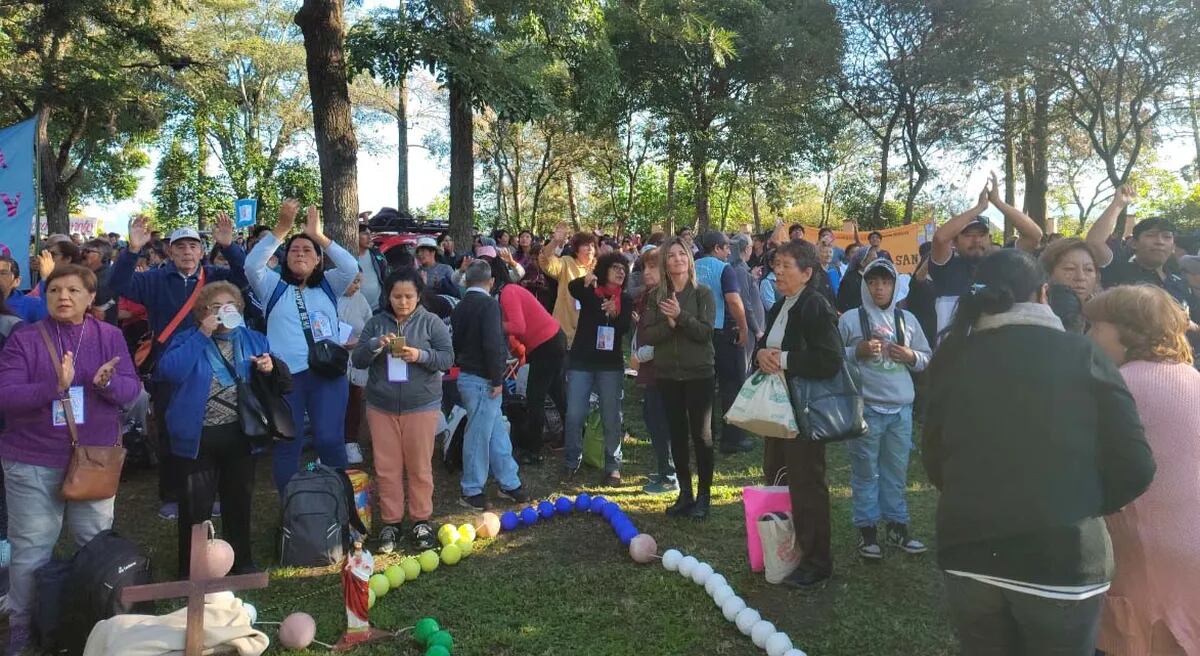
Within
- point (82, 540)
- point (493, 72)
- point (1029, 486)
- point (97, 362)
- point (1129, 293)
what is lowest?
Result: point (82, 540)

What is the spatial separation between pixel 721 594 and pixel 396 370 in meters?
2.32

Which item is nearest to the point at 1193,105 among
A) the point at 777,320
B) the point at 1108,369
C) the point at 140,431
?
the point at 777,320

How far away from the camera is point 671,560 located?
4406 mm

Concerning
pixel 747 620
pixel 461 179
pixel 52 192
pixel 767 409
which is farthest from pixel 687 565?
pixel 52 192

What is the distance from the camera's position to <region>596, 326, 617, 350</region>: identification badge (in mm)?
5914

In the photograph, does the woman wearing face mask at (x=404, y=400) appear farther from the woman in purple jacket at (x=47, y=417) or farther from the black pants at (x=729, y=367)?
the black pants at (x=729, y=367)

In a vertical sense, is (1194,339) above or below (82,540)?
above

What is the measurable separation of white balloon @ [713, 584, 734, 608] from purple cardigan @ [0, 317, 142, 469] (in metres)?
3.09

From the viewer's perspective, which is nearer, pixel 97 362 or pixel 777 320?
pixel 97 362

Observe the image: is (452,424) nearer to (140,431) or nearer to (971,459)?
(140,431)

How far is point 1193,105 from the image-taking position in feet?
56.6

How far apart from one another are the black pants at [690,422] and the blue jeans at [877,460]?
3.07 ft

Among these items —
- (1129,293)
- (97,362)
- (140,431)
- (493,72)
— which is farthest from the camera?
(493,72)

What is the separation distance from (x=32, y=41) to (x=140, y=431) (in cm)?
1463
